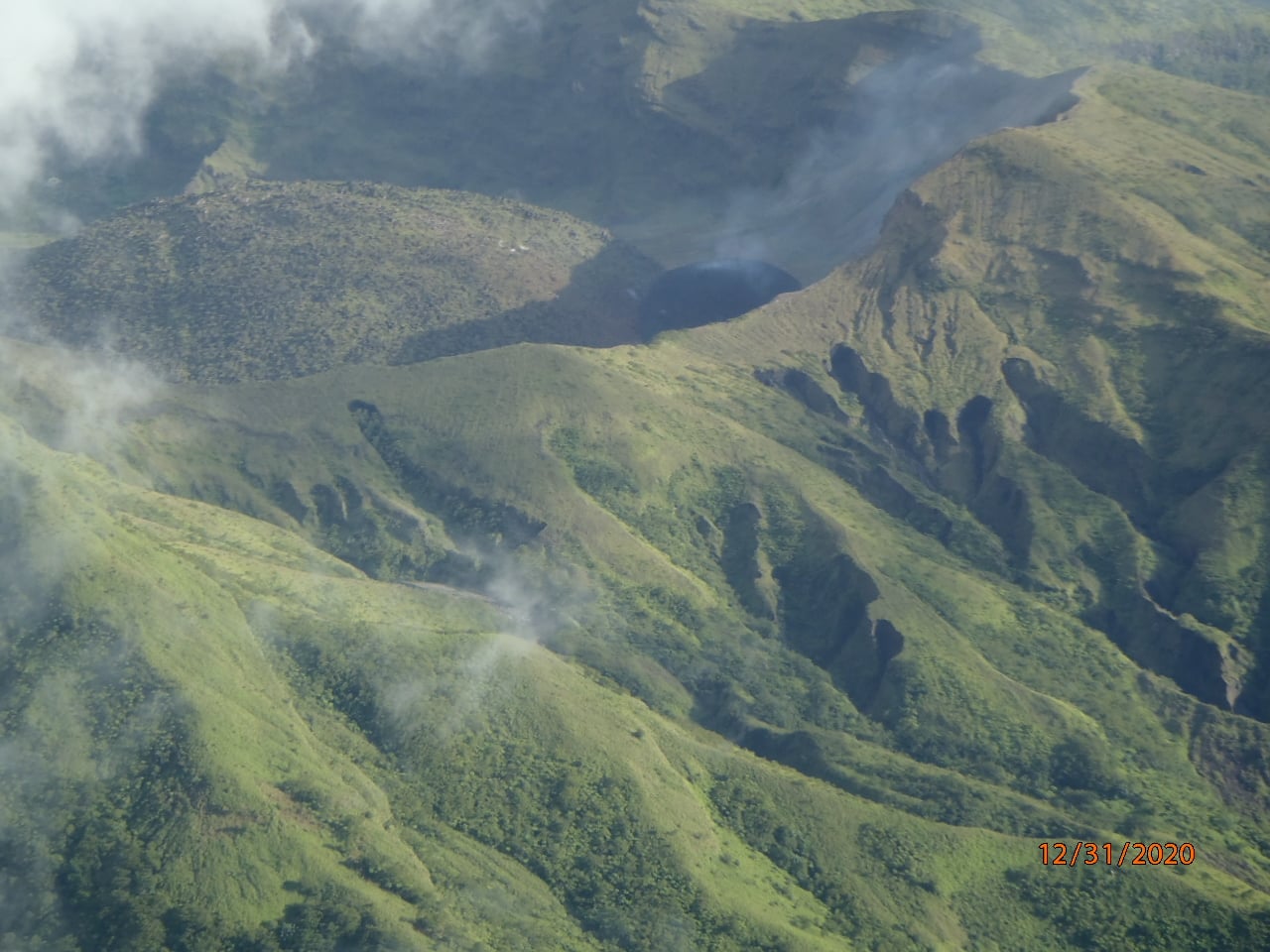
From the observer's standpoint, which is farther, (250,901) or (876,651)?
(876,651)

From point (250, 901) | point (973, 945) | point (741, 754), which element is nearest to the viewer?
point (250, 901)

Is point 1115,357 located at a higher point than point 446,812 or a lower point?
higher

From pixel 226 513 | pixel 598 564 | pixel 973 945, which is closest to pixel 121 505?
pixel 226 513

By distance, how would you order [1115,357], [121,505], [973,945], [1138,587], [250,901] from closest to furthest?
1. [250,901]
2. [973,945]
3. [121,505]
4. [1138,587]
5. [1115,357]

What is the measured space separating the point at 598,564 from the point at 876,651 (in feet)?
78.3

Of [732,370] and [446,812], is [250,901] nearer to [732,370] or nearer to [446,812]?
[446,812]

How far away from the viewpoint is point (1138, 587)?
160250mm

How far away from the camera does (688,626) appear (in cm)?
15162

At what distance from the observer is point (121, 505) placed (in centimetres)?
14562

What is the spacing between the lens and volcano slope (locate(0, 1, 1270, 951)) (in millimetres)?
116000

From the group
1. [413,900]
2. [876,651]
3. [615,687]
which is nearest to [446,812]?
[413,900]

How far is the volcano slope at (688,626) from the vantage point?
116 meters

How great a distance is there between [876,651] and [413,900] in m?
50.5

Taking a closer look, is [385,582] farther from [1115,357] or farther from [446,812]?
[1115,357]
